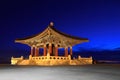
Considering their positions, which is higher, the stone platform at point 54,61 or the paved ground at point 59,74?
the stone platform at point 54,61

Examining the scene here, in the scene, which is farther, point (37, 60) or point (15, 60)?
point (15, 60)

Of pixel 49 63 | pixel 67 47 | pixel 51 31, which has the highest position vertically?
pixel 51 31

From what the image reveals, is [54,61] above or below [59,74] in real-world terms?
above

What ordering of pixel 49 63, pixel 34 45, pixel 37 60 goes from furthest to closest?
pixel 34 45 → pixel 37 60 → pixel 49 63

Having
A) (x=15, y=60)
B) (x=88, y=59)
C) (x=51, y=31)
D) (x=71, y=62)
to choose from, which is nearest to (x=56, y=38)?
(x=51, y=31)

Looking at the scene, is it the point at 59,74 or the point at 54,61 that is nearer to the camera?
the point at 59,74

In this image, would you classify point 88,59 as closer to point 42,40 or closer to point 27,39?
point 42,40

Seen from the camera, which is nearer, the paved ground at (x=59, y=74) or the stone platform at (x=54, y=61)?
the paved ground at (x=59, y=74)

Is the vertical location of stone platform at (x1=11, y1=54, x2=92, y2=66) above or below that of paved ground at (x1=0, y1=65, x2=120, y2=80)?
above

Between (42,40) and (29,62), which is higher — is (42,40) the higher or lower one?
the higher one

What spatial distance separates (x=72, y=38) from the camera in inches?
1286

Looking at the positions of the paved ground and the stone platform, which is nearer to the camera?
the paved ground

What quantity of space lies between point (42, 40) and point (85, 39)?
743 cm

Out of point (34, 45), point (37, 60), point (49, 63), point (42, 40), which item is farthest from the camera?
point (34, 45)
